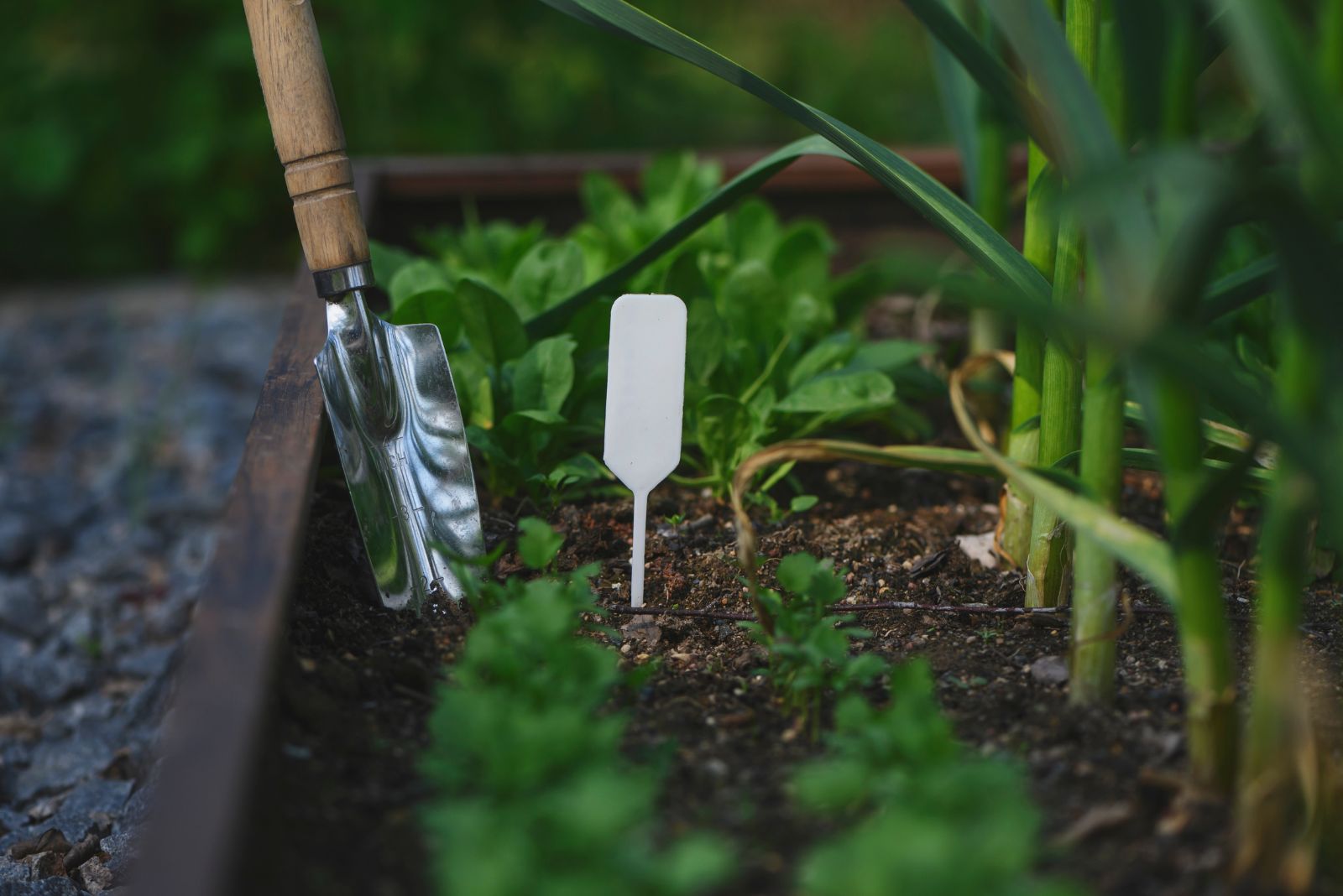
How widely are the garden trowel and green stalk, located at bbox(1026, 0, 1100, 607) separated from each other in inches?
21.1

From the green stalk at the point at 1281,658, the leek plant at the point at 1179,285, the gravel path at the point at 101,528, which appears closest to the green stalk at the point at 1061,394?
the leek plant at the point at 1179,285

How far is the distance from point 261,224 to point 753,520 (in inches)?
104

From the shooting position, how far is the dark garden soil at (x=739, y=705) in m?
0.69

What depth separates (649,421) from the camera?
1.07 m

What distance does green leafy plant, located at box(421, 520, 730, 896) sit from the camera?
0.55 metres

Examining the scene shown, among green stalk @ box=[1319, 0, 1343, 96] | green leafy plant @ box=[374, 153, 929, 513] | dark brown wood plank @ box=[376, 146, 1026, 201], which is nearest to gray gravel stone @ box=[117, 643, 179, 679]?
green leafy plant @ box=[374, 153, 929, 513]

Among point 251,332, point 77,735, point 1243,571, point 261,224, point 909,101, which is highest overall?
point 909,101

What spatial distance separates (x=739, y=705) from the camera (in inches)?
35.7

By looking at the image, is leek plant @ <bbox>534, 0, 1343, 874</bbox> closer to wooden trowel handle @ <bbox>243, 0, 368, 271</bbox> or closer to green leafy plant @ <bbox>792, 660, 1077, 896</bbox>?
green leafy plant @ <bbox>792, 660, 1077, 896</bbox>

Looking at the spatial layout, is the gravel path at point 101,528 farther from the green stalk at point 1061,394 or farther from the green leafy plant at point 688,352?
the green stalk at point 1061,394

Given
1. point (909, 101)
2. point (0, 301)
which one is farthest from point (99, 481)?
point (909, 101)

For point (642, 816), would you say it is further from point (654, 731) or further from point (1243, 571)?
point (1243, 571)

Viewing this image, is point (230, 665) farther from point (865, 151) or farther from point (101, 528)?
point (101, 528)

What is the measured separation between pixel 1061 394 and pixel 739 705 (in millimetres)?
403
